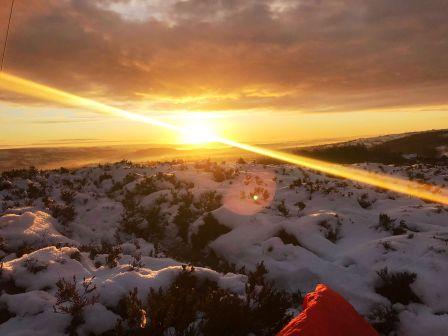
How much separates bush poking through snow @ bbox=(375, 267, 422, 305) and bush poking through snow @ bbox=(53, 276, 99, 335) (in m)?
4.22

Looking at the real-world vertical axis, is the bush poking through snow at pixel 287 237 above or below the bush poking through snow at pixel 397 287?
above

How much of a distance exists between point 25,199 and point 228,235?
6.90 m

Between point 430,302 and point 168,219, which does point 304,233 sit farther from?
point 168,219

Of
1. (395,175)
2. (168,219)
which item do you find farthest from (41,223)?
(395,175)

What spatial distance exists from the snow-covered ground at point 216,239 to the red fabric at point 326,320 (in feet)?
4.50

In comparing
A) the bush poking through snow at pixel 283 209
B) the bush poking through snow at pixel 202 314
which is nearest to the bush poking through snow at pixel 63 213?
the bush poking through snow at pixel 283 209

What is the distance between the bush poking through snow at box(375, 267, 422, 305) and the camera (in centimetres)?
570

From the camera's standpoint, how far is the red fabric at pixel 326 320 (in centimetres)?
376

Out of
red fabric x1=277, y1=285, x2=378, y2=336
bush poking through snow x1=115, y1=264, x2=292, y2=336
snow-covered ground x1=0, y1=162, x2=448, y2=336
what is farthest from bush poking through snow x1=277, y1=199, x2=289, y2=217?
red fabric x1=277, y1=285, x2=378, y2=336

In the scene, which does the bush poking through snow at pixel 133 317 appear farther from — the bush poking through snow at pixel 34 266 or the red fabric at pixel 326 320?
the bush poking through snow at pixel 34 266

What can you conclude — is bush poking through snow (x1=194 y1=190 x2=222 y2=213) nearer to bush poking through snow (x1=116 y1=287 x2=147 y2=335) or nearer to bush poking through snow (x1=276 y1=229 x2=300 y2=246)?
bush poking through snow (x1=276 y1=229 x2=300 y2=246)

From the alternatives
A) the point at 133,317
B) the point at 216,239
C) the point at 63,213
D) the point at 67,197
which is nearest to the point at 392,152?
the point at 216,239

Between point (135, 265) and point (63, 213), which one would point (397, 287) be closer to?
point (135, 265)

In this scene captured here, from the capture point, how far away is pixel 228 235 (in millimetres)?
8594
